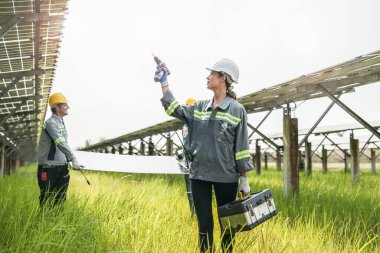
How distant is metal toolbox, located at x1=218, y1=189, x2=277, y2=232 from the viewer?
2.68 meters

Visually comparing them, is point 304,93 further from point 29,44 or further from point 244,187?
point 29,44

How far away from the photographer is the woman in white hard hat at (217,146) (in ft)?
9.53

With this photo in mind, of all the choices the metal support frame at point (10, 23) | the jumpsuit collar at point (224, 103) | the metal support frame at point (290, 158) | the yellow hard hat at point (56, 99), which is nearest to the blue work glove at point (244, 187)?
the jumpsuit collar at point (224, 103)

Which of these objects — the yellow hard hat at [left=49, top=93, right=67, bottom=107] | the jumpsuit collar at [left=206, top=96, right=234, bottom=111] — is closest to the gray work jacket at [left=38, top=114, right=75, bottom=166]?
the yellow hard hat at [left=49, top=93, right=67, bottom=107]

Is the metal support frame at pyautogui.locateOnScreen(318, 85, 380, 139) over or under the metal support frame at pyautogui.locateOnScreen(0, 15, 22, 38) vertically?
under

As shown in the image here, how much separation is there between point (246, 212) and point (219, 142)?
56cm

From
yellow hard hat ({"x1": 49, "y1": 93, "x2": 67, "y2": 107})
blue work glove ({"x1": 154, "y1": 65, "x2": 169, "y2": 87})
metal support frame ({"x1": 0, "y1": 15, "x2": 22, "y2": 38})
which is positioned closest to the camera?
blue work glove ({"x1": 154, "y1": 65, "x2": 169, "y2": 87})

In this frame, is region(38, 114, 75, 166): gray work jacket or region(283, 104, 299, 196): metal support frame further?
region(283, 104, 299, 196): metal support frame

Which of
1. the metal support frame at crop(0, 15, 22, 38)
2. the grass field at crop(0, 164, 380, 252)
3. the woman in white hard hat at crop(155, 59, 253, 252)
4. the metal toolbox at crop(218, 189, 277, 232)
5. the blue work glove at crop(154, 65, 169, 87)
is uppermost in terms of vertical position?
the metal support frame at crop(0, 15, 22, 38)

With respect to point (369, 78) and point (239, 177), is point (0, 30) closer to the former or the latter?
point (239, 177)

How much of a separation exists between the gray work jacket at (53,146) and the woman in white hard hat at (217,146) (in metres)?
1.78

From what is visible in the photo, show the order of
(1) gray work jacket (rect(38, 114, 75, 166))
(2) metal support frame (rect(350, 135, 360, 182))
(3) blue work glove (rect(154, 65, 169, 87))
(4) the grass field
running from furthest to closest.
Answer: (2) metal support frame (rect(350, 135, 360, 182)) → (1) gray work jacket (rect(38, 114, 75, 166)) → (3) blue work glove (rect(154, 65, 169, 87)) → (4) the grass field

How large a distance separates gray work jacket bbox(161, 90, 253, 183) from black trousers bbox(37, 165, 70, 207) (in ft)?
6.39

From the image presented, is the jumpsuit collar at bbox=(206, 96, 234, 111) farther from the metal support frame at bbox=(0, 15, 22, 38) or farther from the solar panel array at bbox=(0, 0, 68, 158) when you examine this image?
the metal support frame at bbox=(0, 15, 22, 38)
